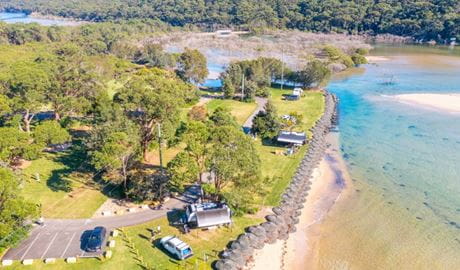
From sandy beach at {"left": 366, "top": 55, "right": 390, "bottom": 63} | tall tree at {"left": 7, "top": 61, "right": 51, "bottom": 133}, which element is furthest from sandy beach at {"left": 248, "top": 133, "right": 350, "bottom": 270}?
sandy beach at {"left": 366, "top": 55, "right": 390, "bottom": 63}

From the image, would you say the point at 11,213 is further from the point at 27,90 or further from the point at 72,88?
the point at 72,88

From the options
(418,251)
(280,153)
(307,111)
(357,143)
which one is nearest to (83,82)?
(280,153)

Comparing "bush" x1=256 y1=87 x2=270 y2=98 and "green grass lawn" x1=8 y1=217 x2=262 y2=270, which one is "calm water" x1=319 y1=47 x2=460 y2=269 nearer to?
"green grass lawn" x1=8 y1=217 x2=262 y2=270

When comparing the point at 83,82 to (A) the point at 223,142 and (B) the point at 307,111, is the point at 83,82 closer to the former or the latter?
(A) the point at 223,142

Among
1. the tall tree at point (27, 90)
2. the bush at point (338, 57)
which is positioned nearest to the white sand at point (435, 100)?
the bush at point (338, 57)

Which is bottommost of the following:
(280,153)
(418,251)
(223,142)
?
(418,251)

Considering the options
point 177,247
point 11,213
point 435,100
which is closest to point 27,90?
point 11,213
